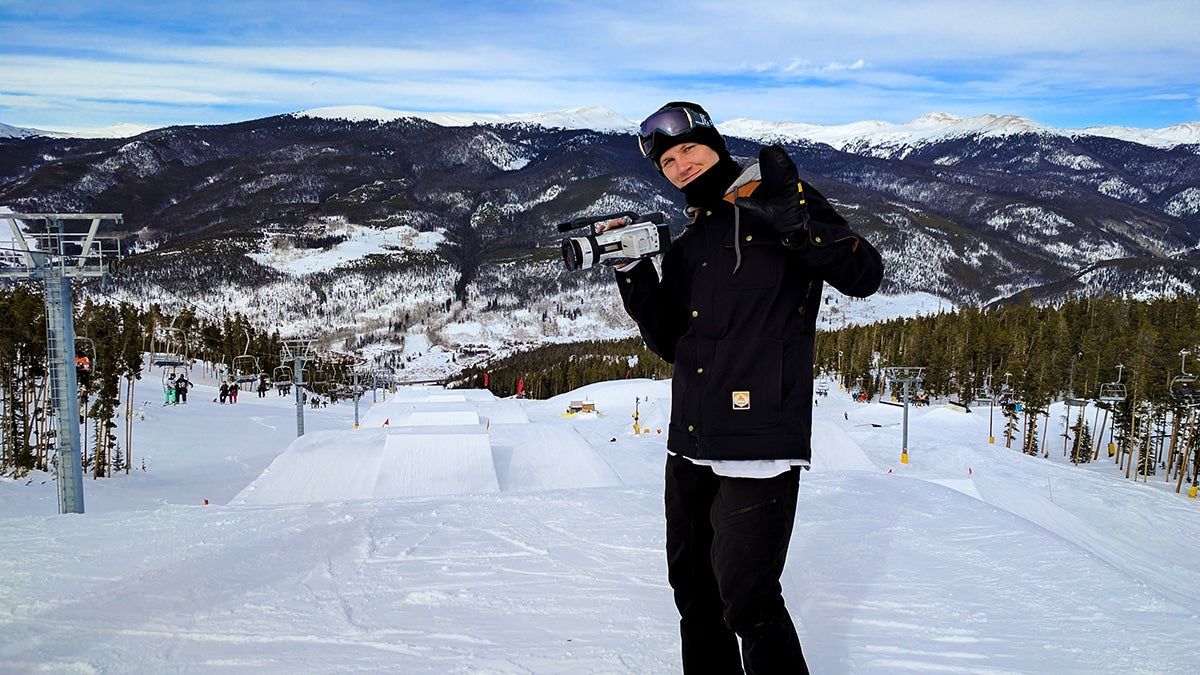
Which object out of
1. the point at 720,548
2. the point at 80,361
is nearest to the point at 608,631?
the point at 720,548

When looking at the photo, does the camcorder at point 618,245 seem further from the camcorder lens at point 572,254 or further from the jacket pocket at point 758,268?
the jacket pocket at point 758,268

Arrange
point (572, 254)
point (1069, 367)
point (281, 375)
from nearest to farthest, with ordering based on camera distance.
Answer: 1. point (572, 254)
2. point (1069, 367)
3. point (281, 375)

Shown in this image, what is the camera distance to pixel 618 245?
3.05 metres

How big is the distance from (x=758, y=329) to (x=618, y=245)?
0.70 meters

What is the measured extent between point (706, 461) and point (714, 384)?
306 mm

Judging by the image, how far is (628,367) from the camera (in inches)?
4596

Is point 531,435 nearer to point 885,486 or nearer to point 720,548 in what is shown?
point 885,486

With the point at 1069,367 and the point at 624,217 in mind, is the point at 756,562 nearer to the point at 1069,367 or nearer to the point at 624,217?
the point at 624,217

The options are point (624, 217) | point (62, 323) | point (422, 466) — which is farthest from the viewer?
point (422, 466)

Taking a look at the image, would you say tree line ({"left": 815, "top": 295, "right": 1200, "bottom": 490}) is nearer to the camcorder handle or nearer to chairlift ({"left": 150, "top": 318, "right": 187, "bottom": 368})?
the camcorder handle

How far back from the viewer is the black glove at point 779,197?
8.81ft

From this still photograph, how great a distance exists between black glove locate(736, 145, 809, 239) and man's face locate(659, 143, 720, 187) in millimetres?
350

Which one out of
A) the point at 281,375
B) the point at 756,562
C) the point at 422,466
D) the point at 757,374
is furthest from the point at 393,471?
the point at 281,375

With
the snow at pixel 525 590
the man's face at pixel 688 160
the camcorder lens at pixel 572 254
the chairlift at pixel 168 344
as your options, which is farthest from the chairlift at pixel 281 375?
the man's face at pixel 688 160
